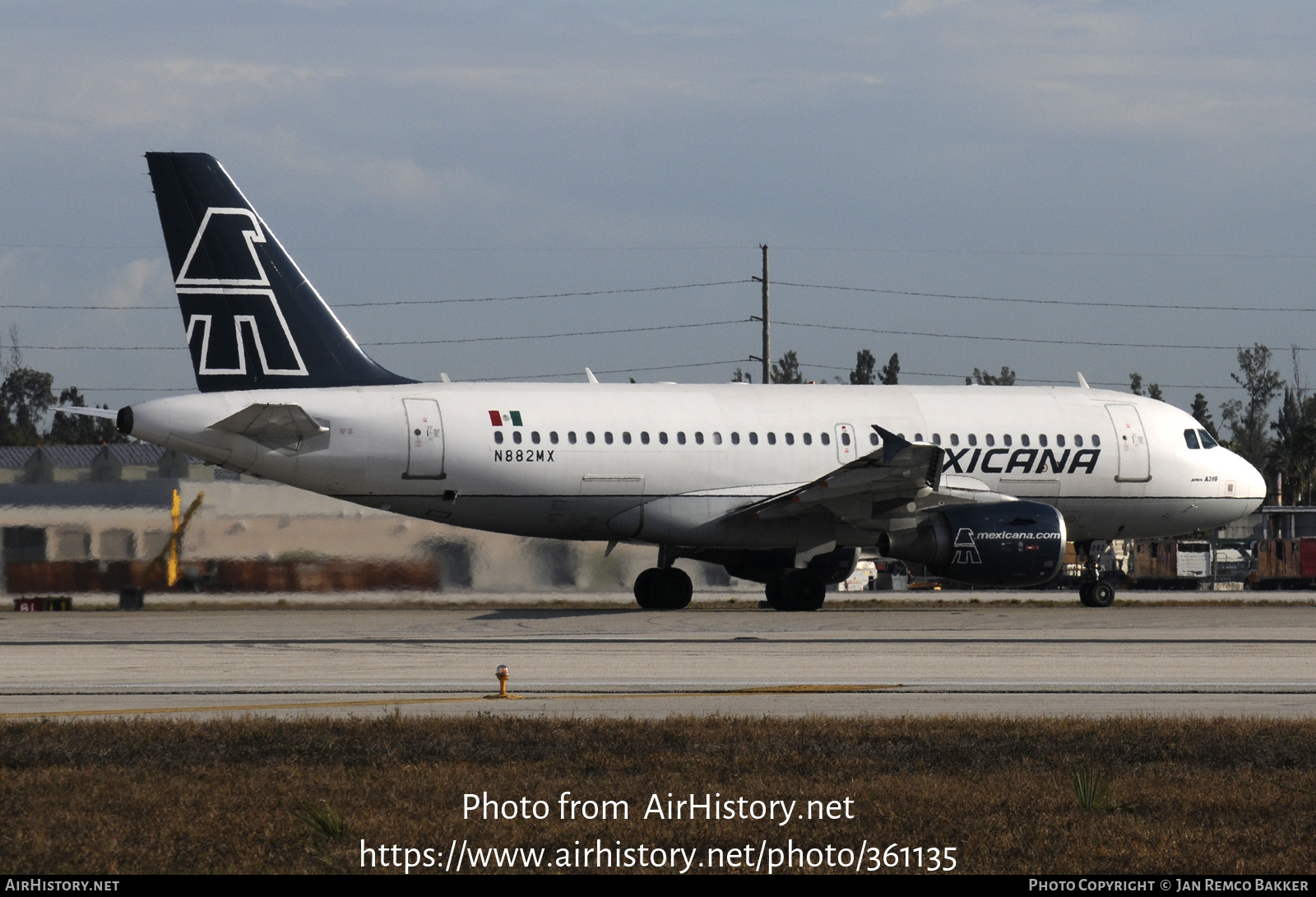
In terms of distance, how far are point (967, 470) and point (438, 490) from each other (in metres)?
11.0

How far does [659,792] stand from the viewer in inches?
409

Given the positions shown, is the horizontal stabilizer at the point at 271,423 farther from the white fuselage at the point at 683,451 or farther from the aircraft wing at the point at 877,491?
the aircraft wing at the point at 877,491

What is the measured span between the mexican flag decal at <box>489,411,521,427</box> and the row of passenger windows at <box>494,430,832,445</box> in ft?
0.50

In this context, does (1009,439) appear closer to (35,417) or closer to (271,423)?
(271,423)

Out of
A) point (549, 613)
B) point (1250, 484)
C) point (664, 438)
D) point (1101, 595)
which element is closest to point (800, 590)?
point (664, 438)

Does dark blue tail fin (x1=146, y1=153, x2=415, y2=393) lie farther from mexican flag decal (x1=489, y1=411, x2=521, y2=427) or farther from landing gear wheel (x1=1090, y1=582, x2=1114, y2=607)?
landing gear wheel (x1=1090, y1=582, x2=1114, y2=607)

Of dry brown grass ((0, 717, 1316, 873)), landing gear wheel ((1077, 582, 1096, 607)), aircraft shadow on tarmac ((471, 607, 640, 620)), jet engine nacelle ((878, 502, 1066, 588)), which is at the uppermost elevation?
jet engine nacelle ((878, 502, 1066, 588))

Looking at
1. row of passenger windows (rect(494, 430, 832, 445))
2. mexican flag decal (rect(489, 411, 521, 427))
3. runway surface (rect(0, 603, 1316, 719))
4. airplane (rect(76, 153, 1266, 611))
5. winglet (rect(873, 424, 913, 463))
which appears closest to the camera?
runway surface (rect(0, 603, 1316, 719))

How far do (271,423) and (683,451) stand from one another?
789 centimetres

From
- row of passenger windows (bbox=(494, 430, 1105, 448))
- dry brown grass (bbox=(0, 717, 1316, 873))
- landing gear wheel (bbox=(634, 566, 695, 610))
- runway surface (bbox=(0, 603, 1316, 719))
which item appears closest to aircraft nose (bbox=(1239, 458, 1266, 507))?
row of passenger windows (bbox=(494, 430, 1105, 448))

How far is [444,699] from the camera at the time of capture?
16016 millimetres

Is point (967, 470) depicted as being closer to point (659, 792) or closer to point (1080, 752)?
point (1080, 752)

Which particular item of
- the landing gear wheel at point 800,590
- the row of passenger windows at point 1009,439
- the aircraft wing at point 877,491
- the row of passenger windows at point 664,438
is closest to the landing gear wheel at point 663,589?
the landing gear wheel at point 800,590

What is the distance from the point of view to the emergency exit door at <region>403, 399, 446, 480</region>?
2884 centimetres
